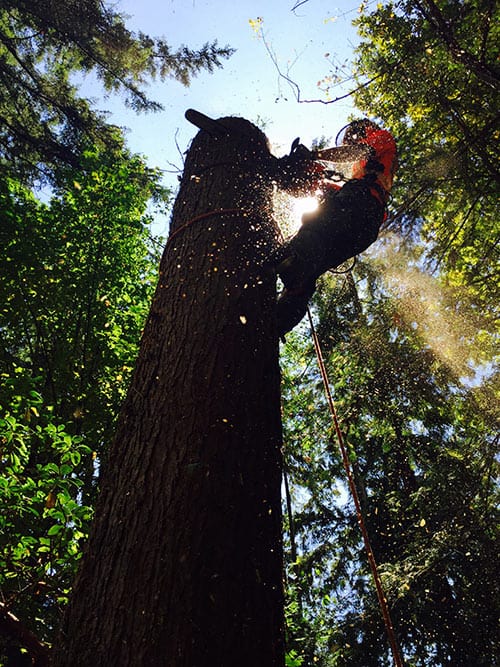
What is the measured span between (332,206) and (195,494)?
298cm

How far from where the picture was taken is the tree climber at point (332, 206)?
302cm

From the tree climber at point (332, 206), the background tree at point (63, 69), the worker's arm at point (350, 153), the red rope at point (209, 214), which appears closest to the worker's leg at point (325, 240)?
the tree climber at point (332, 206)

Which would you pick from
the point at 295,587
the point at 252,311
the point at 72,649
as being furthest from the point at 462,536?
the point at 72,649

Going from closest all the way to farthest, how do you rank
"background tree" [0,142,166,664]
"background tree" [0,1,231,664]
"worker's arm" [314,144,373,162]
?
1. "background tree" [0,1,231,664]
2. "worker's arm" [314,144,373,162]
3. "background tree" [0,142,166,664]

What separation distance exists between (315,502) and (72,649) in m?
10.8

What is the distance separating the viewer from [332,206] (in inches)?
140

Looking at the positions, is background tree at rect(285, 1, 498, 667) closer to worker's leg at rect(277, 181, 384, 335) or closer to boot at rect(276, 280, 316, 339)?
worker's leg at rect(277, 181, 384, 335)

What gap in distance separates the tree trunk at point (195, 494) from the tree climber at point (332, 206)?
2.59ft

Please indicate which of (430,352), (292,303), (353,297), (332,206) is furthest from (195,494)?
(353,297)

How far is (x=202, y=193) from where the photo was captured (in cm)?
228

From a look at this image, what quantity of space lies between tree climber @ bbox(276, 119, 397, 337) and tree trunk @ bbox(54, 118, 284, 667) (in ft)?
2.59

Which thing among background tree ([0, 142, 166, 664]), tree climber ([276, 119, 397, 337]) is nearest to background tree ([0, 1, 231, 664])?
background tree ([0, 142, 166, 664])

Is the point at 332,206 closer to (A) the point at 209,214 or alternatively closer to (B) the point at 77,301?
(A) the point at 209,214

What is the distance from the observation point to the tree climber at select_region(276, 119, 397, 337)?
3023 mm
